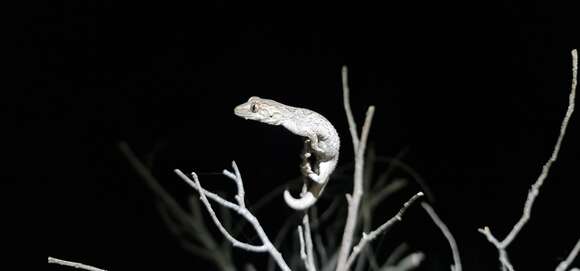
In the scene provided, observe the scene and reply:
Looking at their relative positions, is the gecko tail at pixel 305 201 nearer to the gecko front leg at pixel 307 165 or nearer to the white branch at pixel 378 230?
the gecko front leg at pixel 307 165

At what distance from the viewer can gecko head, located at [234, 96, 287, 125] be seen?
76 centimetres

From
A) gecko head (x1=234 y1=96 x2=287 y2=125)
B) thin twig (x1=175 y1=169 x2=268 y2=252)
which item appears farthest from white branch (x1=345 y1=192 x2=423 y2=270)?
gecko head (x1=234 y1=96 x2=287 y2=125)

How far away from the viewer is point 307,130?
30.1 inches

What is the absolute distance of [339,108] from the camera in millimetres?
1596

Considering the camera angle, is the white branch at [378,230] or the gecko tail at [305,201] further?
the gecko tail at [305,201]

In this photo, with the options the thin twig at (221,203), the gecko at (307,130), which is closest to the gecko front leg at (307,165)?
the gecko at (307,130)

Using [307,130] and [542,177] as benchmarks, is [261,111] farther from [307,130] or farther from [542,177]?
[542,177]

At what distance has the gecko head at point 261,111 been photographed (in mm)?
764

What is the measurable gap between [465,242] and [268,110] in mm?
1119

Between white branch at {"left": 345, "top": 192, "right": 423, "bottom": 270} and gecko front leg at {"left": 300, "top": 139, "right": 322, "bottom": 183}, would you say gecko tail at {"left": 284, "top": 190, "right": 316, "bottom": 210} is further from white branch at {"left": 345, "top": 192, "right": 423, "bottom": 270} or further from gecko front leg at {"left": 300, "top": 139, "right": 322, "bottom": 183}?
white branch at {"left": 345, "top": 192, "right": 423, "bottom": 270}

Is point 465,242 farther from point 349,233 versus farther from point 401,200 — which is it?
point 349,233

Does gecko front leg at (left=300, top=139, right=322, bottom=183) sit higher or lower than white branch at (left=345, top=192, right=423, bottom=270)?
higher

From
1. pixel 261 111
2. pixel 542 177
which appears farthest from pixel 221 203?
pixel 542 177

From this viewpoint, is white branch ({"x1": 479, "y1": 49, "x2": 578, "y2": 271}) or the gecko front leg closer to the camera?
white branch ({"x1": 479, "y1": 49, "x2": 578, "y2": 271})
